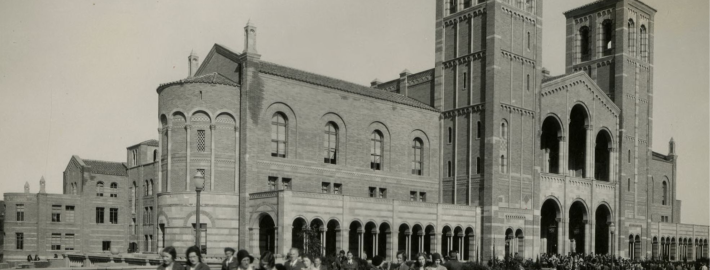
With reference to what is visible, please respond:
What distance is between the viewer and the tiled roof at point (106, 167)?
2475 inches

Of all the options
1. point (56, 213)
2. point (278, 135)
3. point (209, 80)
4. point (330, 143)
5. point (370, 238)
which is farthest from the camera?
point (56, 213)

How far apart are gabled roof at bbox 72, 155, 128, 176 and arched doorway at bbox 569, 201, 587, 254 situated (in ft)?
124

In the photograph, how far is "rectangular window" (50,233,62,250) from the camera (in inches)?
2366

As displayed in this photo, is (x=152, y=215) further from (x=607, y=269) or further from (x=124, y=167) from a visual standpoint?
(x=607, y=269)

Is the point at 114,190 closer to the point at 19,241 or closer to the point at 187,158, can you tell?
the point at 19,241

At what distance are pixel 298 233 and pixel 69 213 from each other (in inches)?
1214

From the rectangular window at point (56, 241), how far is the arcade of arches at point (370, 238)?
88.2 ft

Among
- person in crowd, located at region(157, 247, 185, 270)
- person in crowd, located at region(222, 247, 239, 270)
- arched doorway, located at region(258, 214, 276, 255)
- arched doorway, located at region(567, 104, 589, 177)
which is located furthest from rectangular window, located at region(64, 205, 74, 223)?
person in crowd, located at region(157, 247, 185, 270)

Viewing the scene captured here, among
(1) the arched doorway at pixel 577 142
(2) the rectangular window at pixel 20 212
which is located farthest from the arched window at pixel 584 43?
(2) the rectangular window at pixel 20 212

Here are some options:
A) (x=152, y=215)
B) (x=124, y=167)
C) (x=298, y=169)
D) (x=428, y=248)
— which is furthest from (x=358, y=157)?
(x=124, y=167)

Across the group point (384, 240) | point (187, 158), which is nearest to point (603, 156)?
point (384, 240)

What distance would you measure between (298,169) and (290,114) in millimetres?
3308

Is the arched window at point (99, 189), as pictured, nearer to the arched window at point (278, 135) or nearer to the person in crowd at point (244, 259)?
the arched window at point (278, 135)

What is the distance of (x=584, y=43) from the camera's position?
6328 cm
